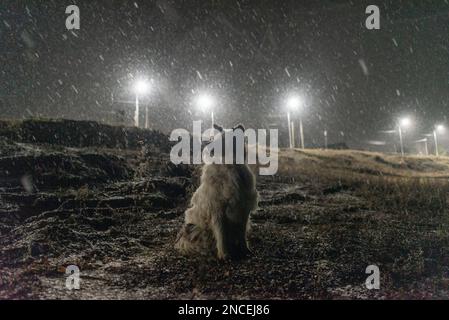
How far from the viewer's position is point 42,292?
628 centimetres

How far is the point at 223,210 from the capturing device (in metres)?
7.37

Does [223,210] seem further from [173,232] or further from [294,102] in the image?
[294,102]

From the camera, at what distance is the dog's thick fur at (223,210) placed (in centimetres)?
738

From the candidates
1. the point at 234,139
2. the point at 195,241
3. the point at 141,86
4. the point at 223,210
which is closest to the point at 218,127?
the point at 234,139

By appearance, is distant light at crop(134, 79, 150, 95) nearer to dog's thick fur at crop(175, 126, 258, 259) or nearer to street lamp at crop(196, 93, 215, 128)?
street lamp at crop(196, 93, 215, 128)

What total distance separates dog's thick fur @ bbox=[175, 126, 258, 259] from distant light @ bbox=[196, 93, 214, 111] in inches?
1197

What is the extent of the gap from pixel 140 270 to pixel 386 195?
41.8 feet

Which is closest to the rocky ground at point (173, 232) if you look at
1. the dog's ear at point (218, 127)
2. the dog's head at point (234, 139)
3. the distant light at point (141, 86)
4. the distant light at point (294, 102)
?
the dog's head at point (234, 139)

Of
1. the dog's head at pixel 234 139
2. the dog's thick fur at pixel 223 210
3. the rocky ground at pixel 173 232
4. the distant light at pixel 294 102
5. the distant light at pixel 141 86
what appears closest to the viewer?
the rocky ground at pixel 173 232

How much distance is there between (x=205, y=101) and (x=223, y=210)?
103ft

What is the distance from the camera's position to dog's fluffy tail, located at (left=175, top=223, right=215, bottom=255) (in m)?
7.64

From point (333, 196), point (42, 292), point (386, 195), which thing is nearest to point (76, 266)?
point (42, 292)

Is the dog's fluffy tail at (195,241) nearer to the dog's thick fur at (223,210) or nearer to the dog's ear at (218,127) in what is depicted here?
the dog's thick fur at (223,210)
